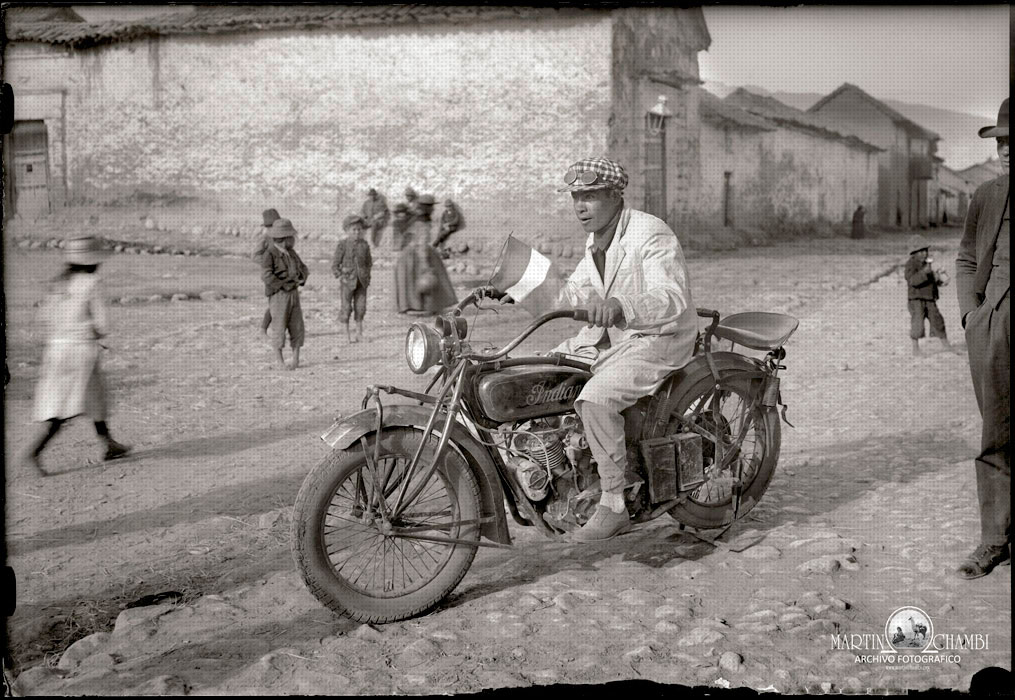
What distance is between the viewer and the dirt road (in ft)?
9.58

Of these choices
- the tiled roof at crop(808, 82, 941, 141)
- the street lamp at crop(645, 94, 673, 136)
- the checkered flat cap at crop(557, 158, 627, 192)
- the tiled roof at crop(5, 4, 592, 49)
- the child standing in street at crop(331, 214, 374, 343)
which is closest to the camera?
the checkered flat cap at crop(557, 158, 627, 192)

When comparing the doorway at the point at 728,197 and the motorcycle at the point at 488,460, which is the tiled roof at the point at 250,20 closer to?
the doorway at the point at 728,197

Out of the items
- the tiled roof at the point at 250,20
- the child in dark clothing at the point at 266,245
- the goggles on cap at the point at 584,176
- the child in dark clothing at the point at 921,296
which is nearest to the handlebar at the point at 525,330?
the goggles on cap at the point at 584,176

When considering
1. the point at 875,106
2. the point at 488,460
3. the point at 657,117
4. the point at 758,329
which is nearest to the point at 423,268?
the point at 758,329

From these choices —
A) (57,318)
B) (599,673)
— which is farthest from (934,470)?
(57,318)

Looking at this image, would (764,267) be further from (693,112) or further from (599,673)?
(599,673)

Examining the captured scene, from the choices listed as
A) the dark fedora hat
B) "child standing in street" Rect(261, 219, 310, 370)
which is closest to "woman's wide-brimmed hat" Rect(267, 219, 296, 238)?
"child standing in street" Rect(261, 219, 310, 370)

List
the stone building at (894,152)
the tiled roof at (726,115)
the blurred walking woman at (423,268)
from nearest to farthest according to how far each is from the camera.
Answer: the blurred walking woman at (423,268)
the tiled roof at (726,115)
the stone building at (894,152)

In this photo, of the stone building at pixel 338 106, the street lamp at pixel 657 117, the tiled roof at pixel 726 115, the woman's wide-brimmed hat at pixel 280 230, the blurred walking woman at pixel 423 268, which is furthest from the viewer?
the tiled roof at pixel 726 115

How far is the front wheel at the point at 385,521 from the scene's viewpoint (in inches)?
122

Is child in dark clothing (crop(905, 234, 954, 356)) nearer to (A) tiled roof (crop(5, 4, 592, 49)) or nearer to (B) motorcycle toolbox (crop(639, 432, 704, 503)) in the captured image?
(B) motorcycle toolbox (crop(639, 432, 704, 503))

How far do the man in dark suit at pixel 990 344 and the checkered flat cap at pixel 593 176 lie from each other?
1.40 metres

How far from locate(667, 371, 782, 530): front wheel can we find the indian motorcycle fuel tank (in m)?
0.53

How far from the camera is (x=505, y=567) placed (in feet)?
12.4
